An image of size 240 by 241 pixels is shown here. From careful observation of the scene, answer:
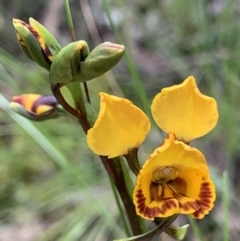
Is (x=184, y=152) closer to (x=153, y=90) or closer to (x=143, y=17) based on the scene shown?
(x=153, y=90)

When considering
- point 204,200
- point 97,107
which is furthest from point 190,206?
point 97,107

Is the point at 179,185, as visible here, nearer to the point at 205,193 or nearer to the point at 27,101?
the point at 205,193

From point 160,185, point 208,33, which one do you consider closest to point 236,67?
Answer: point 208,33

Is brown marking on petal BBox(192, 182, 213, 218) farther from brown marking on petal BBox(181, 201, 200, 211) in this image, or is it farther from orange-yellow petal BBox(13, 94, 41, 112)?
orange-yellow petal BBox(13, 94, 41, 112)

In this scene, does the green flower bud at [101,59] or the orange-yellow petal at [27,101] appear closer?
the green flower bud at [101,59]

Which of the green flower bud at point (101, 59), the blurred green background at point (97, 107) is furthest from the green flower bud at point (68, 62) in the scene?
the blurred green background at point (97, 107)

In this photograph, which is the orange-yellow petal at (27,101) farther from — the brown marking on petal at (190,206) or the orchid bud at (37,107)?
the brown marking on petal at (190,206)
